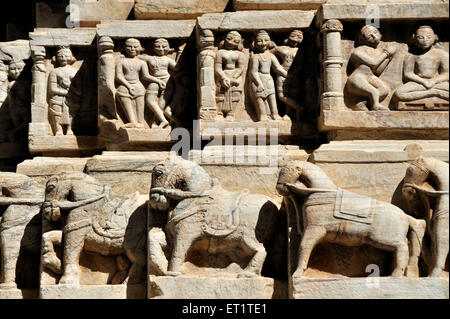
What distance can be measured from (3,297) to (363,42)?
425 cm

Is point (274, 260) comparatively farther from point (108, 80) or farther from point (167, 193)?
point (108, 80)

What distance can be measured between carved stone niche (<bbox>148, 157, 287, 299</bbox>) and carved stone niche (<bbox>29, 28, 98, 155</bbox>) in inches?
69.1

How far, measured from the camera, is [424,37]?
1270 centimetres

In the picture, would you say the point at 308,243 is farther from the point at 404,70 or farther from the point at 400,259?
the point at 404,70

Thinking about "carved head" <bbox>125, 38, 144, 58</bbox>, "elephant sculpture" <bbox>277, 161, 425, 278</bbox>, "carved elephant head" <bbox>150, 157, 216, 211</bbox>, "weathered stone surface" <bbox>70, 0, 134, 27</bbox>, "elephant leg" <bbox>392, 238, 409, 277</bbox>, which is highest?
"weathered stone surface" <bbox>70, 0, 134, 27</bbox>

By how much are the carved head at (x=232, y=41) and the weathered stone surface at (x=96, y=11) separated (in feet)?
4.42

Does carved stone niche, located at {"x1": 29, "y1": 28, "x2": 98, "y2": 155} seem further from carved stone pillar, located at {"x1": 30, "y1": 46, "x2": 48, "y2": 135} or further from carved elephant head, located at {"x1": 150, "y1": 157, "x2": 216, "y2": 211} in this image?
carved elephant head, located at {"x1": 150, "y1": 157, "x2": 216, "y2": 211}

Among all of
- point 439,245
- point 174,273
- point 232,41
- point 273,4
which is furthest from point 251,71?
point 439,245

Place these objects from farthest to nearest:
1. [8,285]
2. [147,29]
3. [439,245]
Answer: [147,29] < [8,285] < [439,245]

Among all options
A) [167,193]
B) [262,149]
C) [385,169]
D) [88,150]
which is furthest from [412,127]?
[88,150]

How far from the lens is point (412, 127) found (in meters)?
12.5

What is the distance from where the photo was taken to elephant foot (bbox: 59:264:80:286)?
1212cm

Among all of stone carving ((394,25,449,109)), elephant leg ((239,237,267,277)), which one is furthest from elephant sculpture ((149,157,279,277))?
stone carving ((394,25,449,109))

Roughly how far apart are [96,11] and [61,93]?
1020mm
